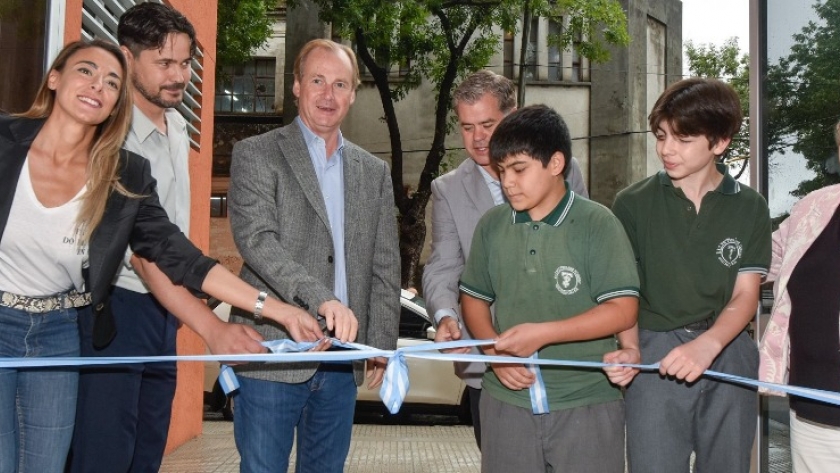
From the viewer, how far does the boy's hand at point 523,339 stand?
3076 mm

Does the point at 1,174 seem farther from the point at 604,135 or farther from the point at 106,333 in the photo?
the point at 604,135

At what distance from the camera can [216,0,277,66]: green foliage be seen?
20141 millimetres

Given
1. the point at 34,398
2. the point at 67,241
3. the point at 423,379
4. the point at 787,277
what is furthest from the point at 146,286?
the point at 423,379

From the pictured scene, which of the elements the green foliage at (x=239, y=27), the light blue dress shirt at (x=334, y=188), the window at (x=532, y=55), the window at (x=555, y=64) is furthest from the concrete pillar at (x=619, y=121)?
the light blue dress shirt at (x=334, y=188)

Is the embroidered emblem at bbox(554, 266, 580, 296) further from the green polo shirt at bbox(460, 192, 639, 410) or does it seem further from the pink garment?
the pink garment

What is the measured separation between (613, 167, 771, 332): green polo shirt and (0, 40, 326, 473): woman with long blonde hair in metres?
1.22

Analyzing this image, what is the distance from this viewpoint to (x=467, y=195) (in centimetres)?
410

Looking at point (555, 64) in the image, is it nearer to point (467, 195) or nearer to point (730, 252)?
point (467, 195)

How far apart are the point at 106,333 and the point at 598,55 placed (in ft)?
65.9

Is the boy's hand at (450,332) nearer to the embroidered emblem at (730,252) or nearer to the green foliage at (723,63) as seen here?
the embroidered emblem at (730,252)

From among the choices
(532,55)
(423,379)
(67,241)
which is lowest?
(423,379)

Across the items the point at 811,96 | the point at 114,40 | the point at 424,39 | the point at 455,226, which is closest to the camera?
the point at 455,226

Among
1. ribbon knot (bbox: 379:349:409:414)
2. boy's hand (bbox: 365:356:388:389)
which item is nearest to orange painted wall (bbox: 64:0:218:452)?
boy's hand (bbox: 365:356:388:389)

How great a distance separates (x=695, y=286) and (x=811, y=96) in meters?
2.01
